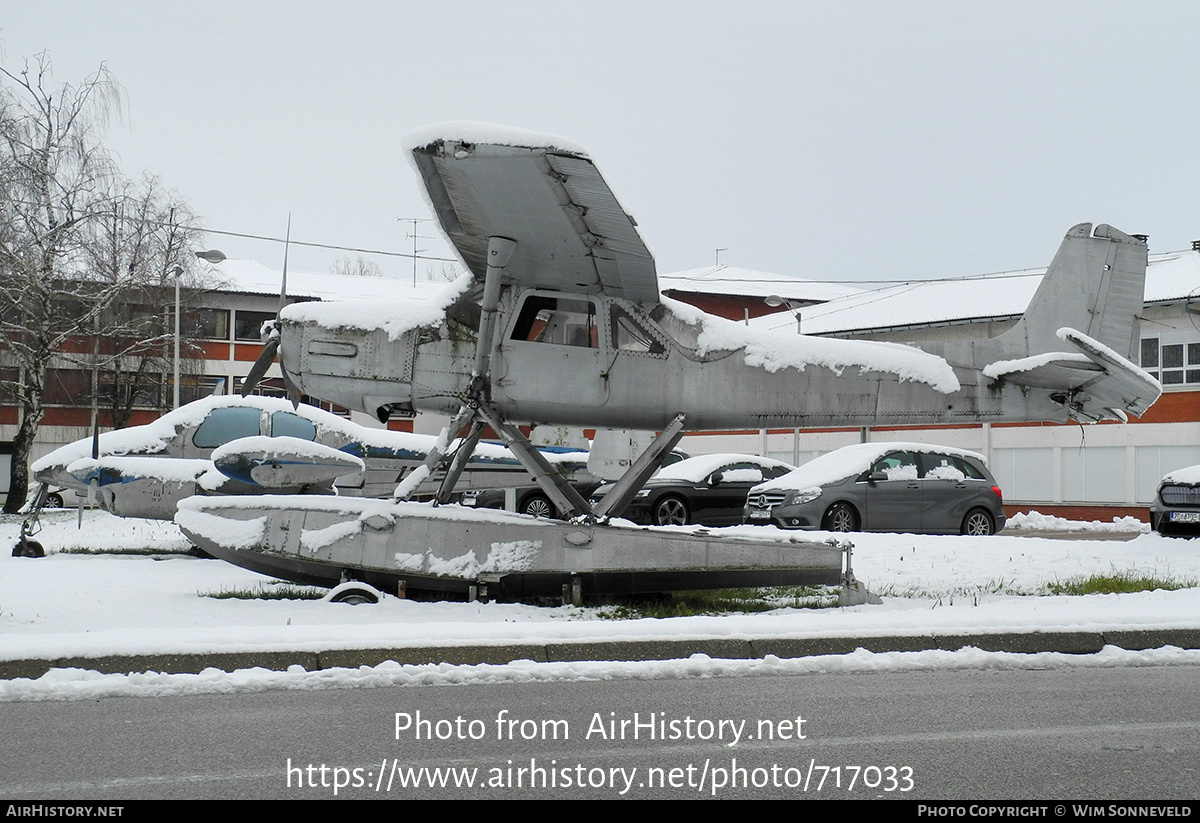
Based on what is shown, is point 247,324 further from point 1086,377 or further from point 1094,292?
point 1086,377

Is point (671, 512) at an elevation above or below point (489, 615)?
above

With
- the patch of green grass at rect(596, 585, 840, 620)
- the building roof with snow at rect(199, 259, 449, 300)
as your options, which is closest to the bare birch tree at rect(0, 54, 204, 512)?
the building roof with snow at rect(199, 259, 449, 300)

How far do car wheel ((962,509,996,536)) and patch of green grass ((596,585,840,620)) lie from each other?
8.10 m

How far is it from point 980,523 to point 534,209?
1267 cm

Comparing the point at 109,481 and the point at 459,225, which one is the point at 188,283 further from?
the point at 459,225

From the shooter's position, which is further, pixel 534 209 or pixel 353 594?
pixel 353 594

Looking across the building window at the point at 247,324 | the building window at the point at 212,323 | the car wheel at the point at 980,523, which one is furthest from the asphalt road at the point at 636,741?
the building window at the point at 247,324

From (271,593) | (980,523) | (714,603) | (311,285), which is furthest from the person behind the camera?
(311,285)

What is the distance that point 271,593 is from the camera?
1033cm

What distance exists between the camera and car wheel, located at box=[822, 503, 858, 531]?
59.2 feet

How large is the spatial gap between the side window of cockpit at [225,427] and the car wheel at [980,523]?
11889mm

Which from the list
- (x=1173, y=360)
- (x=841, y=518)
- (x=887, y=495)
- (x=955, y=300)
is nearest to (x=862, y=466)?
(x=887, y=495)
